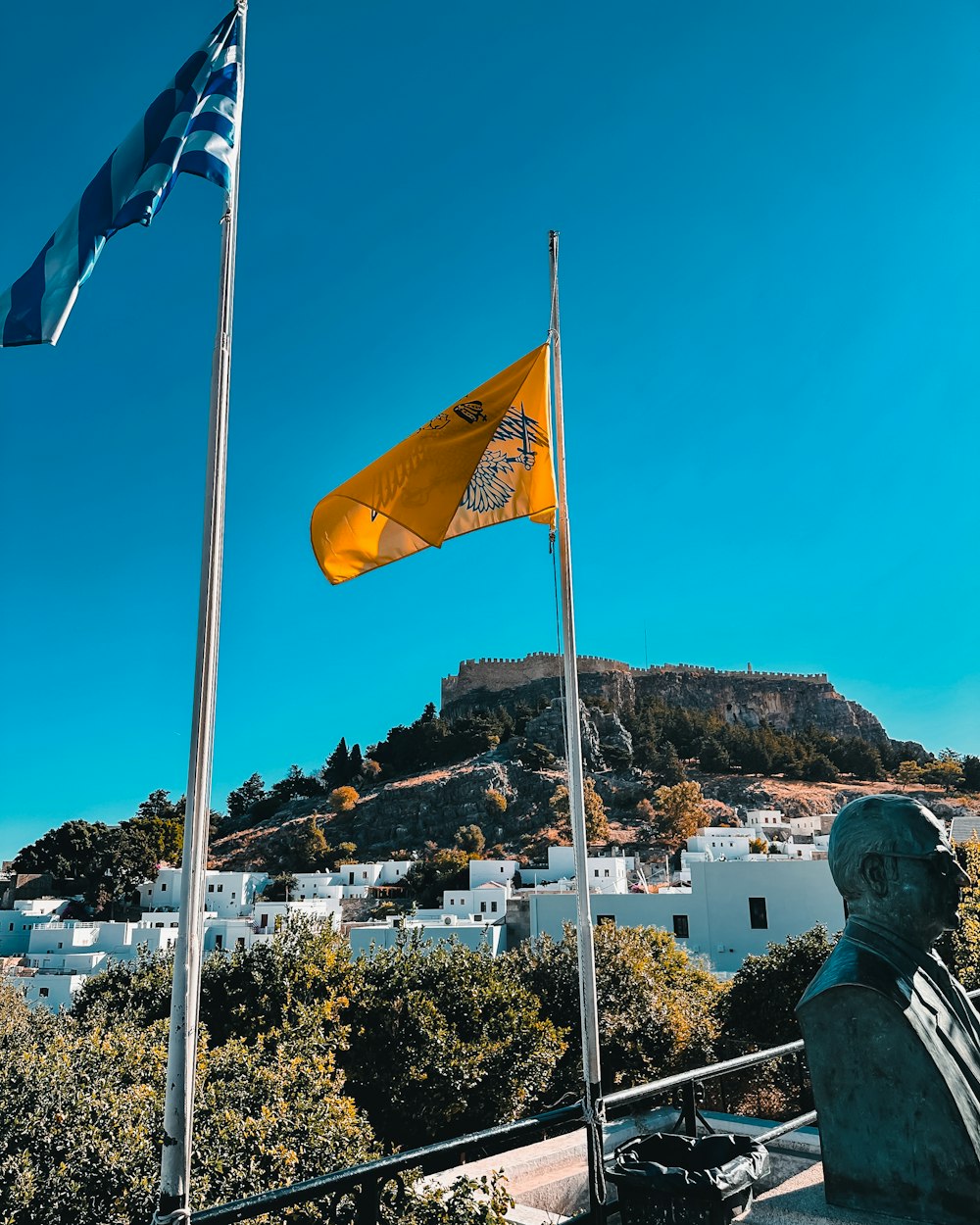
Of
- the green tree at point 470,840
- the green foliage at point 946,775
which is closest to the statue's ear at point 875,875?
the green tree at point 470,840

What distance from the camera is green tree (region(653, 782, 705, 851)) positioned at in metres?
61.3

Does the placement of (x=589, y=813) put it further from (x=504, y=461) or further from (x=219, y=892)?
(x=504, y=461)

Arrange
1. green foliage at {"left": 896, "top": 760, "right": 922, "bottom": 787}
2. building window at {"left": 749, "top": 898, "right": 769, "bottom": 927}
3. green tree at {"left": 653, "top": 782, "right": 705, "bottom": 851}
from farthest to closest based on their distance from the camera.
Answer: green foliage at {"left": 896, "top": 760, "right": 922, "bottom": 787} → green tree at {"left": 653, "top": 782, "right": 705, "bottom": 851} → building window at {"left": 749, "top": 898, "right": 769, "bottom": 927}

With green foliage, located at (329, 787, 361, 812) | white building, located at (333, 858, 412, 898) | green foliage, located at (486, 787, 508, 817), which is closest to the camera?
white building, located at (333, 858, 412, 898)

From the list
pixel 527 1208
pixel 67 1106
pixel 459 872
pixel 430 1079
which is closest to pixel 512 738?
pixel 459 872

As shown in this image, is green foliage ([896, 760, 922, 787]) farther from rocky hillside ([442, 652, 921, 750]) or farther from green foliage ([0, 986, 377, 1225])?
green foliage ([0, 986, 377, 1225])

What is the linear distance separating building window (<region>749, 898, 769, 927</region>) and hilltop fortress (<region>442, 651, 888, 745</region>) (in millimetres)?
72566

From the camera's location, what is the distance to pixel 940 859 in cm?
276

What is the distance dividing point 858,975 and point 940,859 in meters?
0.45

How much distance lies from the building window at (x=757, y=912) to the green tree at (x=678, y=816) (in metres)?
32.9

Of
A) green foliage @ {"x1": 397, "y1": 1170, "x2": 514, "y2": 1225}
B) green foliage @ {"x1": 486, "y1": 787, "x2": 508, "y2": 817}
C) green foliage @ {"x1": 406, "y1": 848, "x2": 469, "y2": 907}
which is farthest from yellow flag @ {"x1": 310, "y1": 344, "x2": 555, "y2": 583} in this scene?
green foliage @ {"x1": 486, "y1": 787, "x2": 508, "y2": 817}

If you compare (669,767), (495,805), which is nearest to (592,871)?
(495,805)

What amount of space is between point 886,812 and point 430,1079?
607 inches

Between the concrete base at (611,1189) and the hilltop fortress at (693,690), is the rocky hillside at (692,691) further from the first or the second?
the concrete base at (611,1189)
